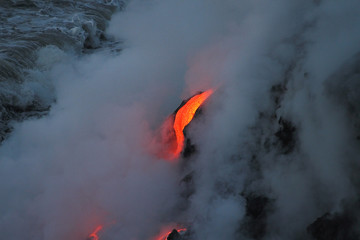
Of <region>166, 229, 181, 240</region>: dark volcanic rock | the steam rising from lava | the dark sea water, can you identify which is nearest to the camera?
the steam rising from lava

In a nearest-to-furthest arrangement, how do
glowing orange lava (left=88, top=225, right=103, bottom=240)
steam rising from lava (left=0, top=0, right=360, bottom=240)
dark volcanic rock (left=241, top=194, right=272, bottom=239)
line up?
steam rising from lava (left=0, top=0, right=360, bottom=240) < dark volcanic rock (left=241, top=194, right=272, bottom=239) < glowing orange lava (left=88, top=225, right=103, bottom=240)

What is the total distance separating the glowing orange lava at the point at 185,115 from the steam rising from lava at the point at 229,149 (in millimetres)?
86

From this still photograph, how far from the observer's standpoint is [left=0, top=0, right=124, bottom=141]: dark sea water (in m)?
6.60

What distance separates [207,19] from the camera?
8719mm

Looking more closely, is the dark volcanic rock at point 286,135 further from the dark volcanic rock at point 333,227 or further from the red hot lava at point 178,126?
the red hot lava at point 178,126

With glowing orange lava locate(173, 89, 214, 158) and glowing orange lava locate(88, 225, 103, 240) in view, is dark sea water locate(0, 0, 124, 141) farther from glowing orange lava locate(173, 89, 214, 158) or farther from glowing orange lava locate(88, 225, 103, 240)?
glowing orange lava locate(173, 89, 214, 158)

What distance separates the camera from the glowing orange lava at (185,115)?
4117 mm

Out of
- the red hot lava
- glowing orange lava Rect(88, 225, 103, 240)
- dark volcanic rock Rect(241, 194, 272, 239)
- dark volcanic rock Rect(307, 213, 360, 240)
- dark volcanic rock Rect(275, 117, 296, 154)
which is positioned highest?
the red hot lava

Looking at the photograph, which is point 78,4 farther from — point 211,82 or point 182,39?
point 211,82

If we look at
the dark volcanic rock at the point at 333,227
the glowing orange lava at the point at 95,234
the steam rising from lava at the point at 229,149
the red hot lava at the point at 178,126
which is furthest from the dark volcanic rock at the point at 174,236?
the red hot lava at the point at 178,126

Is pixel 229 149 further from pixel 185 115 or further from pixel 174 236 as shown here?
pixel 174 236

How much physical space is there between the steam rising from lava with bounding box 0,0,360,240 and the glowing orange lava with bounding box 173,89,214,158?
0.28 feet

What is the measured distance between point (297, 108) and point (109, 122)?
3.31 meters

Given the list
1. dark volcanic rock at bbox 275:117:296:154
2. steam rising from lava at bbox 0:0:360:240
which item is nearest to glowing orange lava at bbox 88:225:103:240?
steam rising from lava at bbox 0:0:360:240
